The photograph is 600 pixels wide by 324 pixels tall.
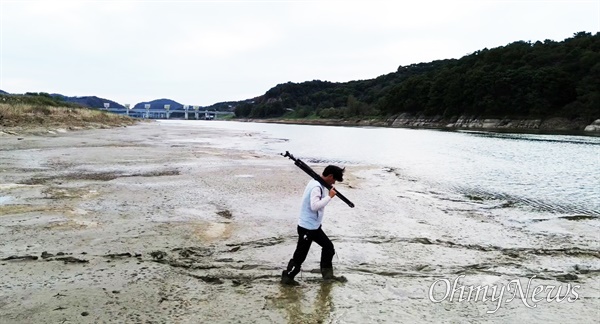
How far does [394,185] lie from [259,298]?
45.3 ft

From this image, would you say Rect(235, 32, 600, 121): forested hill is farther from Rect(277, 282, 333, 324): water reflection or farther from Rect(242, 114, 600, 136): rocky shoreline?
A: Rect(277, 282, 333, 324): water reflection

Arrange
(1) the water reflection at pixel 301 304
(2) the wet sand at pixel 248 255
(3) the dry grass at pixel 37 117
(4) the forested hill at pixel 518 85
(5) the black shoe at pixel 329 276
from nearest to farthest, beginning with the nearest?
(1) the water reflection at pixel 301 304, (2) the wet sand at pixel 248 255, (5) the black shoe at pixel 329 276, (3) the dry grass at pixel 37 117, (4) the forested hill at pixel 518 85

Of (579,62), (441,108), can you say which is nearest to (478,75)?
(441,108)

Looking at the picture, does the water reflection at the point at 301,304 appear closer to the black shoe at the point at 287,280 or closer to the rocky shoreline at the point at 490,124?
the black shoe at the point at 287,280

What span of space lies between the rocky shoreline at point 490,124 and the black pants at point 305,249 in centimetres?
7476

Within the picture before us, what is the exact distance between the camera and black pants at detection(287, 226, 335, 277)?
6.72 m

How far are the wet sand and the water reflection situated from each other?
3cm

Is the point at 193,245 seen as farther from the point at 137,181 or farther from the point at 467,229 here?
the point at 137,181

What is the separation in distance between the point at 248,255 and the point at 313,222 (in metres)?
1.96

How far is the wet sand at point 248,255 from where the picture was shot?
5.79m

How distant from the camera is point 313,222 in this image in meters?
6.87

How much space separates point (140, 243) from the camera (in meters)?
8.51

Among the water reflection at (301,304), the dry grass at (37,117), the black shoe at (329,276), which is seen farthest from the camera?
the dry grass at (37,117)

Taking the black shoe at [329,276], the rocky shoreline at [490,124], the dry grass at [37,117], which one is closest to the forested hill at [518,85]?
the rocky shoreline at [490,124]
